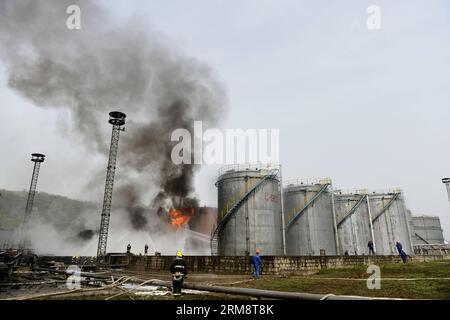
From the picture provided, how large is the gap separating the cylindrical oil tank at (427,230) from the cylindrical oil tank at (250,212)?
Answer: 47.5 metres

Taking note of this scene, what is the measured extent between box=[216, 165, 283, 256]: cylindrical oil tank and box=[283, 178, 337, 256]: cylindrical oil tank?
3440 millimetres

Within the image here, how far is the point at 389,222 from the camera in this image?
3450 cm

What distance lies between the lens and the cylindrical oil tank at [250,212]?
25.2 metres

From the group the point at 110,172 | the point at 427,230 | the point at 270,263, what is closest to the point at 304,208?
the point at 270,263

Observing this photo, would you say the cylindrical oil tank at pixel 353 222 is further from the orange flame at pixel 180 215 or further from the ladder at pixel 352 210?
the orange flame at pixel 180 215

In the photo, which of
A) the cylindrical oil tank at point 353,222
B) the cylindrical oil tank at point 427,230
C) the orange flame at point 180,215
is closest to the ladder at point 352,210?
the cylindrical oil tank at point 353,222

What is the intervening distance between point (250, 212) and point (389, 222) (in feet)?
65.7

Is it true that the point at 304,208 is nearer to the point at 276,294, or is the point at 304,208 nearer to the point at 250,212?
the point at 250,212

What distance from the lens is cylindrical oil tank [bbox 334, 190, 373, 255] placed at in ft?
107

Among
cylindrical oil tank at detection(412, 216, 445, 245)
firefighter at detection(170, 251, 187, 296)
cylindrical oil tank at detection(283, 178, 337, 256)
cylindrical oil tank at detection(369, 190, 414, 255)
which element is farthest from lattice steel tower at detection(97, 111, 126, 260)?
cylindrical oil tank at detection(412, 216, 445, 245)
